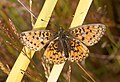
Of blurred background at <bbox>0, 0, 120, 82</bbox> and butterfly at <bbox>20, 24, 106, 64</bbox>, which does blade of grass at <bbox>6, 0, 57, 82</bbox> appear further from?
blurred background at <bbox>0, 0, 120, 82</bbox>

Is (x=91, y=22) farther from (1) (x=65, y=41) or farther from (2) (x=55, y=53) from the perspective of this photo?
(2) (x=55, y=53)

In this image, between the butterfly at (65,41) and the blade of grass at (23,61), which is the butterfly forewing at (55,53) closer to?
the butterfly at (65,41)

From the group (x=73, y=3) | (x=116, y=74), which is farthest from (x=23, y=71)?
(x=116, y=74)

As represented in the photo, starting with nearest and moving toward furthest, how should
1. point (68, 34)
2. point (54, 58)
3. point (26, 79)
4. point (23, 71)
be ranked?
point (23, 71), point (54, 58), point (68, 34), point (26, 79)

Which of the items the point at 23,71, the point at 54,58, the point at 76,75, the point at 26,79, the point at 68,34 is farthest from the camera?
the point at 76,75

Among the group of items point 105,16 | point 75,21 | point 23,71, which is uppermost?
point 105,16

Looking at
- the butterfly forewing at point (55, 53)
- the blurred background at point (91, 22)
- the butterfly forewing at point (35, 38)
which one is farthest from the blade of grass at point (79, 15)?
the blurred background at point (91, 22)

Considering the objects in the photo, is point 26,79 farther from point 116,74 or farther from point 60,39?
point 116,74
